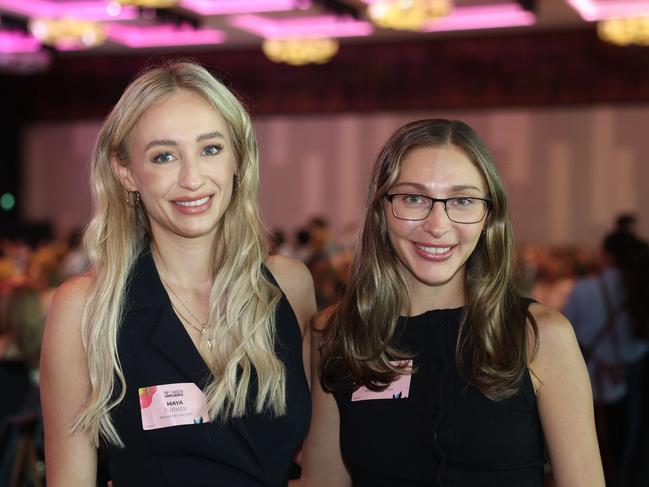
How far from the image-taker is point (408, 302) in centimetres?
204

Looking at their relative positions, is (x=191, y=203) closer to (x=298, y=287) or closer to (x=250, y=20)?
(x=298, y=287)

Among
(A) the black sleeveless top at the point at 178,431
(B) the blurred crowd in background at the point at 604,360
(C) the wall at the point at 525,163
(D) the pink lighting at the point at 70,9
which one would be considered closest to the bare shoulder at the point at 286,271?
(A) the black sleeveless top at the point at 178,431

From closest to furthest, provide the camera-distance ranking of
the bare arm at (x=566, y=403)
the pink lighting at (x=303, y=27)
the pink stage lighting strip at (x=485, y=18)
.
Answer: the bare arm at (x=566, y=403)
the pink stage lighting strip at (x=485, y=18)
the pink lighting at (x=303, y=27)

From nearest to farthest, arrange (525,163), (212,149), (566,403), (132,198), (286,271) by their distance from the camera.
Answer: (566,403) < (212,149) < (132,198) < (286,271) < (525,163)

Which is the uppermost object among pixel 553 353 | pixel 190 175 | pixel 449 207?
pixel 190 175

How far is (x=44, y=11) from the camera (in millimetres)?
11211

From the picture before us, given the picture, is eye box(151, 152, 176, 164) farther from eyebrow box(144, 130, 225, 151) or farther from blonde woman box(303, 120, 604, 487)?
blonde woman box(303, 120, 604, 487)

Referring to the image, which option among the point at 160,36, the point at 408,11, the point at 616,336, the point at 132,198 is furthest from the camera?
the point at 160,36

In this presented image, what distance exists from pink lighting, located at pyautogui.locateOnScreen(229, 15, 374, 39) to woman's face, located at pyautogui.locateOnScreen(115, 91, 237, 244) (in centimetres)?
1014

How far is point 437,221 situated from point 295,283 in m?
0.45

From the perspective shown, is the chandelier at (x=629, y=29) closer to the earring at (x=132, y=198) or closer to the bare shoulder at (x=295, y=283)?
the bare shoulder at (x=295, y=283)

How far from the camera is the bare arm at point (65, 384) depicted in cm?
185

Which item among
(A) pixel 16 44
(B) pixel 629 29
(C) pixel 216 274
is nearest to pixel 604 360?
(C) pixel 216 274

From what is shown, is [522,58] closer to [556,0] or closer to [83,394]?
[556,0]
